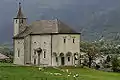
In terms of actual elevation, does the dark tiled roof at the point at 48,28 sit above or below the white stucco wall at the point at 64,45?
above

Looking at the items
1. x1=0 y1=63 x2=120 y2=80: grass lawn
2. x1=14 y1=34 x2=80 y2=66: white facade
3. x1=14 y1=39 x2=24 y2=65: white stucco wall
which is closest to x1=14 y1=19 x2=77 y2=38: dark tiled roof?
x1=14 y1=34 x2=80 y2=66: white facade

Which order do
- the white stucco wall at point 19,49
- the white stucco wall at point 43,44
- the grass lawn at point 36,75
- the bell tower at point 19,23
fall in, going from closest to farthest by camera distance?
the grass lawn at point 36,75 → the white stucco wall at point 43,44 → the white stucco wall at point 19,49 → the bell tower at point 19,23

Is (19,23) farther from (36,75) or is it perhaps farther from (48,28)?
(36,75)

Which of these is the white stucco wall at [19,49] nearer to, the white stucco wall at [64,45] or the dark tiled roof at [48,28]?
the dark tiled roof at [48,28]

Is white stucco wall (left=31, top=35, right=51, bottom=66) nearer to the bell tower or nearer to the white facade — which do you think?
the white facade

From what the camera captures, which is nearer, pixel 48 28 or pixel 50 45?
pixel 50 45

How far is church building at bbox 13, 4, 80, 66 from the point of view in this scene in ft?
241

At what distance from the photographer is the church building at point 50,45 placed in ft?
241

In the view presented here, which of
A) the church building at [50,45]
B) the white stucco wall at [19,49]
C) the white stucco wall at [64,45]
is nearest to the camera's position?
the white stucco wall at [64,45]

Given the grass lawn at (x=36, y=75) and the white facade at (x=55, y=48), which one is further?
the white facade at (x=55, y=48)

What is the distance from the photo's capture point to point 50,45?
73.9 m

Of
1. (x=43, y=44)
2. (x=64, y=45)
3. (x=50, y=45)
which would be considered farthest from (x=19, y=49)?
(x=64, y=45)

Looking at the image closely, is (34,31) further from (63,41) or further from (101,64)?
(101,64)

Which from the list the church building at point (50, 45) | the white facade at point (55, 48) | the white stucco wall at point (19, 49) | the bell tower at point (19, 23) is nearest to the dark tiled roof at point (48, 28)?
the church building at point (50, 45)
